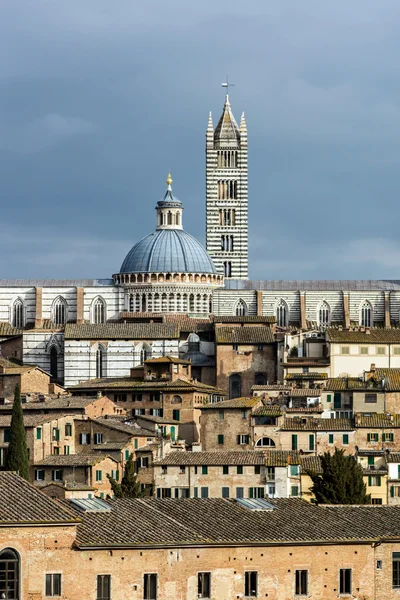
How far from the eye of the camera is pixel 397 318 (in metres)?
104

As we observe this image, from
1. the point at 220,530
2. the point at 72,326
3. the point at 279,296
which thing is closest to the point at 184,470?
the point at 220,530

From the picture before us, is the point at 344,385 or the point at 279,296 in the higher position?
the point at 279,296

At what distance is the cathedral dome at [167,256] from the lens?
10250cm

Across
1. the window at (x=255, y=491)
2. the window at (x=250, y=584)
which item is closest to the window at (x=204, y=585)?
the window at (x=250, y=584)

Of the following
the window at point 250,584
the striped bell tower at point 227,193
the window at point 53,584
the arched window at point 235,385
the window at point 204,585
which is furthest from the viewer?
the striped bell tower at point 227,193

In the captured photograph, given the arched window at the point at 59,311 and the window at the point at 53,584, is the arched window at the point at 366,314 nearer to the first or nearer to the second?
the arched window at the point at 59,311

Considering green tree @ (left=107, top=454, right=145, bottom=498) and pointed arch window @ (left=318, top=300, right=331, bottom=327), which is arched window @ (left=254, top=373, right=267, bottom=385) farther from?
green tree @ (left=107, top=454, right=145, bottom=498)

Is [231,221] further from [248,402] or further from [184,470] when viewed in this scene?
[184,470]

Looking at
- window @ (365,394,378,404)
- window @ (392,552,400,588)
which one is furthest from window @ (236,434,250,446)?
window @ (392,552,400,588)

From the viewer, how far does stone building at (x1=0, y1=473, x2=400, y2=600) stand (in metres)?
37.5

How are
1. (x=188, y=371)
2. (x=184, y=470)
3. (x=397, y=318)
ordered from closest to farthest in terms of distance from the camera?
(x=184, y=470)
(x=188, y=371)
(x=397, y=318)

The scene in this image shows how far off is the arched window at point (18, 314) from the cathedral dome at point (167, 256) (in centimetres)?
593

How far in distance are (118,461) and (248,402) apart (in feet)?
31.6

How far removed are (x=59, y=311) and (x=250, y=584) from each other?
6479 cm
